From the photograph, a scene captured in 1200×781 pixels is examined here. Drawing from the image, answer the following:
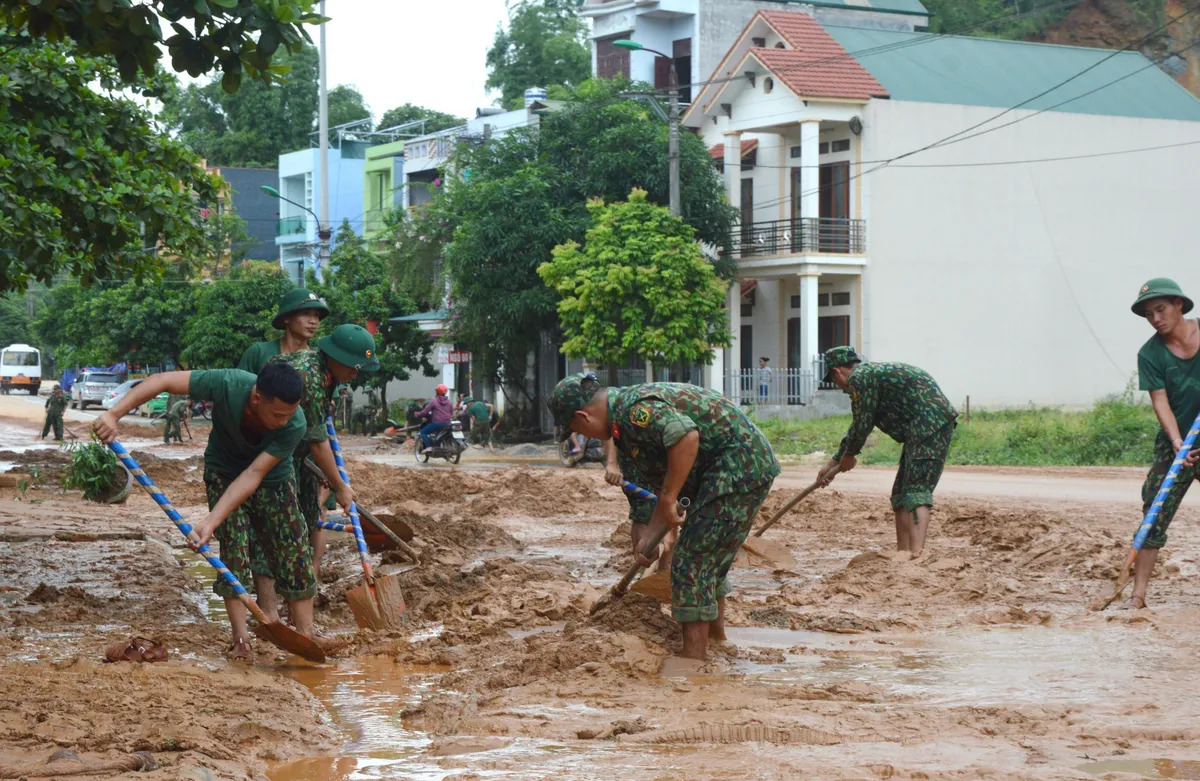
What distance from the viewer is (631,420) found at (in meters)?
6.38

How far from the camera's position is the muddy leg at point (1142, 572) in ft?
27.0

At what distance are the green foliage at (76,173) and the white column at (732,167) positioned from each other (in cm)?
2224

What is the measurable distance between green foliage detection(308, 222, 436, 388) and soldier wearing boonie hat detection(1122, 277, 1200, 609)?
31319mm

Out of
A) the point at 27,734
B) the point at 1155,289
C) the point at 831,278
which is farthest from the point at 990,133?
the point at 27,734

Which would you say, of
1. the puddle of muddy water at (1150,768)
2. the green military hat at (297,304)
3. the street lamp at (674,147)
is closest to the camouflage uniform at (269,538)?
the green military hat at (297,304)

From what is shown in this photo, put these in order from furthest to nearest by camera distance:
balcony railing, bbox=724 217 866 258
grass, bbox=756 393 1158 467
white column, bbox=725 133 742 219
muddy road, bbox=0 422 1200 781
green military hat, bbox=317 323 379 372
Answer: white column, bbox=725 133 742 219 < balcony railing, bbox=724 217 866 258 < grass, bbox=756 393 1158 467 < green military hat, bbox=317 323 379 372 < muddy road, bbox=0 422 1200 781

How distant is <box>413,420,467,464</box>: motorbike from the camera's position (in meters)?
26.2

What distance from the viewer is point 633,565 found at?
711cm

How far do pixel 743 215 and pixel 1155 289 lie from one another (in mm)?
28144

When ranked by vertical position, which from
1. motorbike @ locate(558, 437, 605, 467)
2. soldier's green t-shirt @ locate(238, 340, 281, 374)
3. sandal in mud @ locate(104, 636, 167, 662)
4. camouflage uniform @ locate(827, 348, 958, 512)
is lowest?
motorbike @ locate(558, 437, 605, 467)

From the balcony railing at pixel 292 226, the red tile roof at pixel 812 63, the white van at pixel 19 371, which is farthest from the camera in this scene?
the white van at pixel 19 371

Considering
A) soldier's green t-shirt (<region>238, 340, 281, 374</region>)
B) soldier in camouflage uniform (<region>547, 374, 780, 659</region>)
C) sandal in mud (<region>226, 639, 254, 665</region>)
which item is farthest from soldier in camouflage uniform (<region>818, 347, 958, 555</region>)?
sandal in mud (<region>226, 639, 254, 665</region>)

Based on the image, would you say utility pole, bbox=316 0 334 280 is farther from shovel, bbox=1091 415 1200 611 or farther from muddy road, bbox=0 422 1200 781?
shovel, bbox=1091 415 1200 611

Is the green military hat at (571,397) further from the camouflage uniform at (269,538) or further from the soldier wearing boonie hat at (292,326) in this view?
the soldier wearing boonie hat at (292,326)
